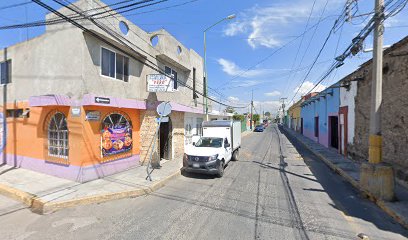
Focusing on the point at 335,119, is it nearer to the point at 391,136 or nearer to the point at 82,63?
the point at 391,136

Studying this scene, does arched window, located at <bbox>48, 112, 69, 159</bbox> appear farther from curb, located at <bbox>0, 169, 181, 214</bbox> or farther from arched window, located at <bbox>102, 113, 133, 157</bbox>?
curb, located at <bbox>0, 169, 181, 214</bbox>

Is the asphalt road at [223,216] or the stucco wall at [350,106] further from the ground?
the stucco wall at [350,106]

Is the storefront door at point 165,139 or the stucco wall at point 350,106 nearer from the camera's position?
the storefront door at point 165,139

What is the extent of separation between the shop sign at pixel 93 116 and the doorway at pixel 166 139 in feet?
14.6

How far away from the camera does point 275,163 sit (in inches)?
511

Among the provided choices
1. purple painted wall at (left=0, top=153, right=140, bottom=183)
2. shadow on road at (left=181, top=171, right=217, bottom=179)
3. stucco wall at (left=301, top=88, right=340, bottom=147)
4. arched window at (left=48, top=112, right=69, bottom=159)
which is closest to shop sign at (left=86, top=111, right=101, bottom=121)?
arched window at (left=48, top=112, right=69, bottom=159)

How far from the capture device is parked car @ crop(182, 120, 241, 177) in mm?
9578

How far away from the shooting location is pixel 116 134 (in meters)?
9.94

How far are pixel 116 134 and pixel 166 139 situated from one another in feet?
12.4

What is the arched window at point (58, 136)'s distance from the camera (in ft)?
29.8

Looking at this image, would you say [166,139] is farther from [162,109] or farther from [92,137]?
[92,137]

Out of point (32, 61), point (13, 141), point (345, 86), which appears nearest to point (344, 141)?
point (345, 86)

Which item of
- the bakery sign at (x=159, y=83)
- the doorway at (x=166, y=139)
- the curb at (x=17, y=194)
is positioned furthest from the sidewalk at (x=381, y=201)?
the curb at (x=17, y=194)

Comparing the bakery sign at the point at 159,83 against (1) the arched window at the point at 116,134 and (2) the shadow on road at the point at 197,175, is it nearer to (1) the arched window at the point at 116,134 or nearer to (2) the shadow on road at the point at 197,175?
(1) the arched window at the point at 116,134
